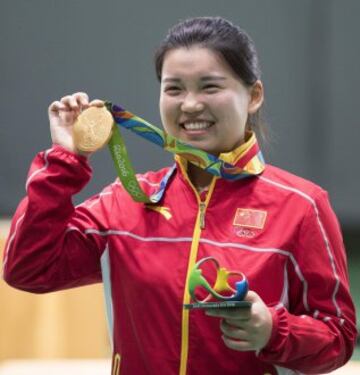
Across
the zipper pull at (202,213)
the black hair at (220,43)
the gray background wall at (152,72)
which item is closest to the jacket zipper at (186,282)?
the zipper pull at (202,213)

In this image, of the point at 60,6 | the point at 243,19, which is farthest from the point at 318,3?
the point at 60,6

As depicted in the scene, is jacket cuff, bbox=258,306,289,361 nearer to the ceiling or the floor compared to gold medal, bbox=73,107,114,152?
nearer to the floor

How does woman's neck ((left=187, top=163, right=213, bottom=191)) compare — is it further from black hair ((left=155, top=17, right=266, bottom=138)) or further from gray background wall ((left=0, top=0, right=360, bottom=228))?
gray background wall ((left=0, top=0, right=360, bottom=228))

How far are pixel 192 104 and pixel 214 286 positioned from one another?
11.6 inches

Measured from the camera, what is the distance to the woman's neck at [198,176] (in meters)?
1.47

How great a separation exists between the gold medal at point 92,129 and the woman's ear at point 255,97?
A: 0.26 metres

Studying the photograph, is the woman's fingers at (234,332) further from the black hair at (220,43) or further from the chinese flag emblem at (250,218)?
the black hair at (220,43)

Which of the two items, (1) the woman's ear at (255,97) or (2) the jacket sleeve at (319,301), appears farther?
(1) the woman's ear at (255,97)

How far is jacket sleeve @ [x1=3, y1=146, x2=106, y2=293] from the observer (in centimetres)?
134

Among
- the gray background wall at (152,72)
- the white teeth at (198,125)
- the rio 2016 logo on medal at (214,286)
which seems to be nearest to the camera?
the rio 2016 logo on medal at (214,286)

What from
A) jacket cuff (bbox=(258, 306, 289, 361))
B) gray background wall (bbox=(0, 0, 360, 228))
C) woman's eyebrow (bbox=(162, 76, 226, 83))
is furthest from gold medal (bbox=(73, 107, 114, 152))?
gray background wall (bbox=(0, 0, 360, 228))

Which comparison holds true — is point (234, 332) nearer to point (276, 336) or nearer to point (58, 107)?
point (276, 336)

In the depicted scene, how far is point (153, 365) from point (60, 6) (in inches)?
92.5

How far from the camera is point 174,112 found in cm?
142
